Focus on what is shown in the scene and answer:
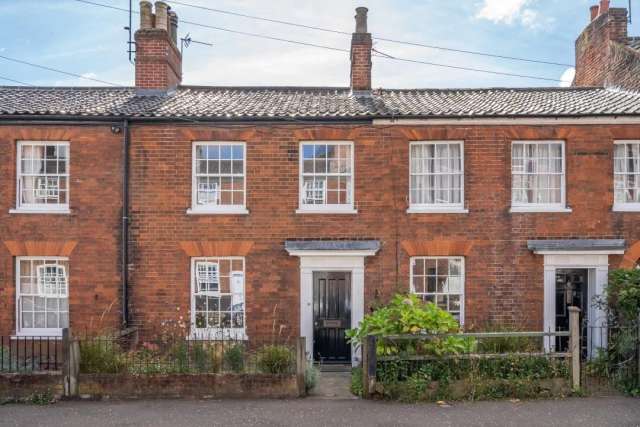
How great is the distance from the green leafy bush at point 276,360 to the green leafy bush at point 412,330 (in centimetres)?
127

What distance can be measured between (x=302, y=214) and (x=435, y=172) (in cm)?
330

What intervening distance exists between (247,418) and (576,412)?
5337 mm

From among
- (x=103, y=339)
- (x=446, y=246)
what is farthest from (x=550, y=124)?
(x=103, y=339)

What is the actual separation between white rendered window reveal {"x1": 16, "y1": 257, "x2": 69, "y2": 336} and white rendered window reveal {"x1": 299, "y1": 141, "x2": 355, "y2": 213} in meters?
5.98

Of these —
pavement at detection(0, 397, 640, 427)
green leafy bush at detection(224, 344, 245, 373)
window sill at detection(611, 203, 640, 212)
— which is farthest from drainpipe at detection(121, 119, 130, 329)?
window sill at detection(611, 203, 640, 212)

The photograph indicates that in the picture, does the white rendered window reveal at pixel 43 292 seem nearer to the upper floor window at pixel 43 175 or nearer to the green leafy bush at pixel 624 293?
the upper floor window at pixel 43 175

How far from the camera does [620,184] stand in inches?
471

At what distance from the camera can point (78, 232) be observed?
11852 millimetres

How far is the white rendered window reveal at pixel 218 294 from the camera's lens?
1197cm

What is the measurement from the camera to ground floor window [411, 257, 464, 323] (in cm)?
1194

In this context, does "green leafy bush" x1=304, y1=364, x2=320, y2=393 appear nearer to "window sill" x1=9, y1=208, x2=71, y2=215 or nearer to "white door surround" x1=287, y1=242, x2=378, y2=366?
"white door surround" x1=287, y1=242, x2=378, y2=366

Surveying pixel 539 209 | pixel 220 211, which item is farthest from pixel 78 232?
pixel 539 209

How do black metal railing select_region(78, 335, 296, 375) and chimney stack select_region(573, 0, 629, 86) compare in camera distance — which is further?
chimney stack select_region(573, 0, 629, 86)

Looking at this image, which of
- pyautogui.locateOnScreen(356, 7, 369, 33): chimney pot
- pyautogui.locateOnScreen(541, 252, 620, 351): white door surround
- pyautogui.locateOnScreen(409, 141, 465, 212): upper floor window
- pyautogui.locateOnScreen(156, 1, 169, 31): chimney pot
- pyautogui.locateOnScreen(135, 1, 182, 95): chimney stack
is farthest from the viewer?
pyautogui.locateOnScreen(356, 7, 369, 33): chimney pot
